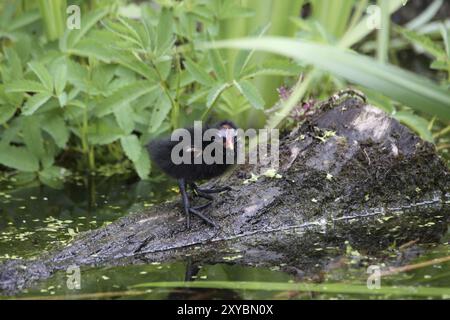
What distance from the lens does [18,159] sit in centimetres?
550

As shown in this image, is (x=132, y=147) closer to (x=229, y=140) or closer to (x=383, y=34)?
(x=229, y=140)

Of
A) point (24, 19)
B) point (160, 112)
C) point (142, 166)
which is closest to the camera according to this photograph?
point (160, 112)

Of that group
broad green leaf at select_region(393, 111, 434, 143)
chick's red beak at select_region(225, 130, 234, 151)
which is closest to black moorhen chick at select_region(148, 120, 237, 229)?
chick's red beak at select_region(225, 130, 234, 151)

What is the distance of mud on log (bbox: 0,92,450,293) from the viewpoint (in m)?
3.91

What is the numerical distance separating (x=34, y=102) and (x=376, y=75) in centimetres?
271

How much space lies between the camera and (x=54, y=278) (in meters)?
3.64

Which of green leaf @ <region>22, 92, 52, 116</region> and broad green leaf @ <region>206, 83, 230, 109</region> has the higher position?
green leaf @ <region>22, 92, 52, 116</region>

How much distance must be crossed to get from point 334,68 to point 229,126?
116 centimetres

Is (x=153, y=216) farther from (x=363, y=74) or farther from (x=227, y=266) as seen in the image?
(x=363, y=74)

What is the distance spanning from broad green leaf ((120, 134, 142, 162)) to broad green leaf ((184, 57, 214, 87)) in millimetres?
845

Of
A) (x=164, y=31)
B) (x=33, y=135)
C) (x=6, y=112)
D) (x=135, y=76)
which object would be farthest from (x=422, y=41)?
(x=6, y=112)

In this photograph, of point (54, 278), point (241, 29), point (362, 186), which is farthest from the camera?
point (241, 29)

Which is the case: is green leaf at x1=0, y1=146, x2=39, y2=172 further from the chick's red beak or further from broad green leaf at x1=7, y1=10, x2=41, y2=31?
the chick's red beak
